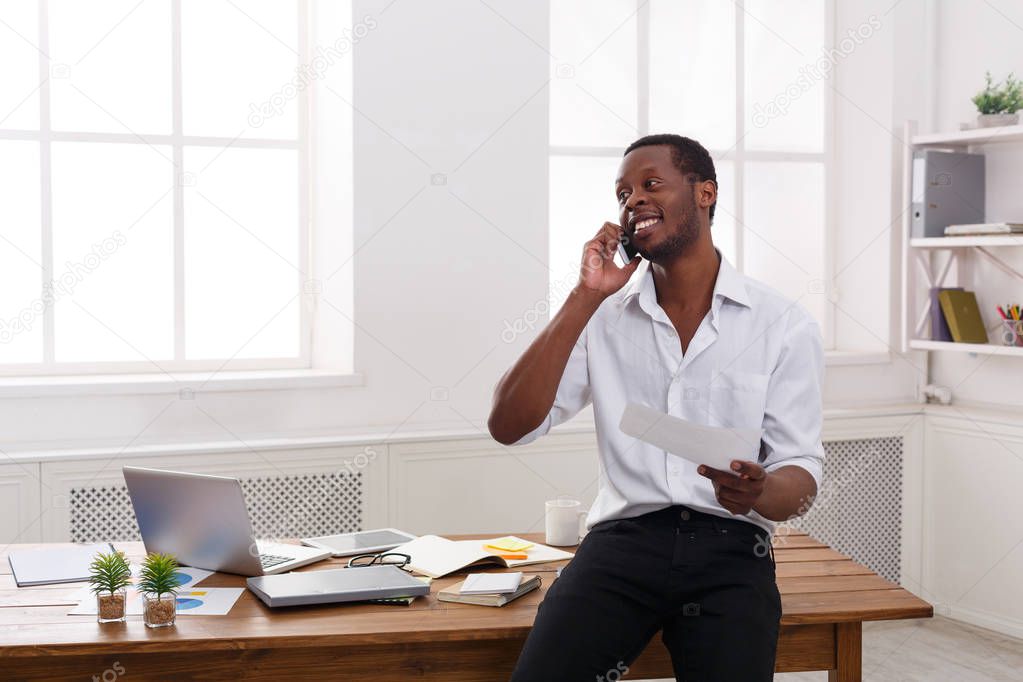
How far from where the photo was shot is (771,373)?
6.96 feet

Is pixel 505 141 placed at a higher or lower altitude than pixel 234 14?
lower

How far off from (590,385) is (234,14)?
2191mm

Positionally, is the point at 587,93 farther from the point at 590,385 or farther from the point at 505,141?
the point at 590,385

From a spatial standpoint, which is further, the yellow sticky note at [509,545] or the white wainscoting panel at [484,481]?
the white wainscoting panel at [484,481]

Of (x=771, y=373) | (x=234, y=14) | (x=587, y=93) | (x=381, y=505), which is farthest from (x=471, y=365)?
(x=771, y=373)

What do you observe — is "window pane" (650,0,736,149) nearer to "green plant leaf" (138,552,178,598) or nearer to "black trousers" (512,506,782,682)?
"black trousers" (512,506,782,682)

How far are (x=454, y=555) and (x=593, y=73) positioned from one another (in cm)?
238

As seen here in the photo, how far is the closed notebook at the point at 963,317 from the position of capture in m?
3.92

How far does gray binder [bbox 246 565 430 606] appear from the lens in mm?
1895

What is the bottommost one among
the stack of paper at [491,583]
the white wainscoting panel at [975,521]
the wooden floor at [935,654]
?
the wooden floor at [935,654]

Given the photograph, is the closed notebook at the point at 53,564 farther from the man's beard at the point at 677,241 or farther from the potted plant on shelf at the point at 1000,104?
the potted plant on shelf at the point at 1000,104

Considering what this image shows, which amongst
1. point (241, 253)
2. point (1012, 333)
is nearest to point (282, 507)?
point (241, 253)

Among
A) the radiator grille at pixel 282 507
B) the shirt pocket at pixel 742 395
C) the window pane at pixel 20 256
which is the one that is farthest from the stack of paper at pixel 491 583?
the window pane at pixel 20 256

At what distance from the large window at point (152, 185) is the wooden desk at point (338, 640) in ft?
5.55
